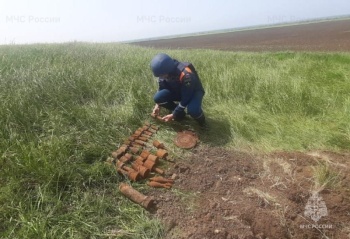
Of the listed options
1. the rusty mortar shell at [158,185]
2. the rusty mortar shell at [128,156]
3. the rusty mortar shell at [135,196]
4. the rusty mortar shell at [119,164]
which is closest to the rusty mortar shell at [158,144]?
the rusty mortar shell at [128,156]

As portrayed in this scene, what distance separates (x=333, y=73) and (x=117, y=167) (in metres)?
5.61

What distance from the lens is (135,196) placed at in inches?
95.7

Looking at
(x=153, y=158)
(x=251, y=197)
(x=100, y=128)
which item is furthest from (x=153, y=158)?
(x=251, y=197)

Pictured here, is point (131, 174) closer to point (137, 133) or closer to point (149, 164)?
point (149, 164)

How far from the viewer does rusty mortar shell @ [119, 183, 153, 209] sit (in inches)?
92.9

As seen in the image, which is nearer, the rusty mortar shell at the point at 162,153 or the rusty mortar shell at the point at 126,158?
the rusty mortar shell at the point at 126,158

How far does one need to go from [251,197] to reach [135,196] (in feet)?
3.37

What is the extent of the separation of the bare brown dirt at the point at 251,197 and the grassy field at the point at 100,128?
0.84 ft

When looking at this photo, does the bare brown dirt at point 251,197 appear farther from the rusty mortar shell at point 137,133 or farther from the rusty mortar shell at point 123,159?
the rusty mortar shell at point 137,133

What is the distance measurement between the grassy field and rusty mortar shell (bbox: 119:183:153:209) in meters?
0.06

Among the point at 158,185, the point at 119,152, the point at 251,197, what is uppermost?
the point at 119,152

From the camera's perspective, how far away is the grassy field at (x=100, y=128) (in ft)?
7.40

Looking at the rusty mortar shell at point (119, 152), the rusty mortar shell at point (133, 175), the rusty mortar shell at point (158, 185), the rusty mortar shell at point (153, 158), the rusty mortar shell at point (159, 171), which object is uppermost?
the rusty mortar shell at point (119, 152)

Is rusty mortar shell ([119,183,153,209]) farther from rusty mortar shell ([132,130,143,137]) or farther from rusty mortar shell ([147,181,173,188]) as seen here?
rusty mortar shell ([132,130,143,137])
